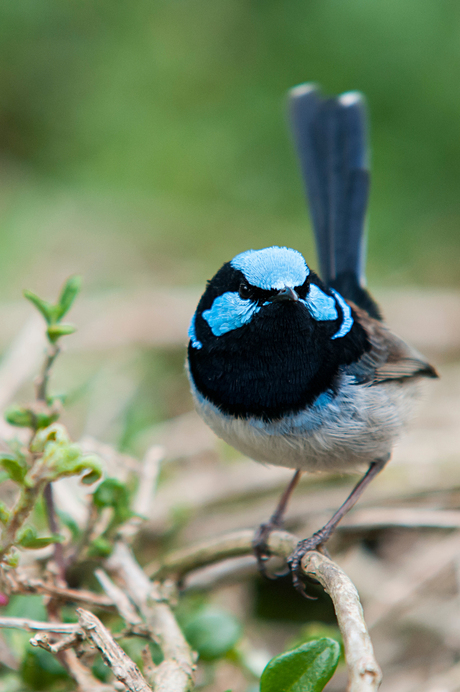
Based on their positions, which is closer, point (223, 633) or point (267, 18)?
point (223, 633)

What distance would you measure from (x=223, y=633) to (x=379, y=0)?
→ 6918 millimetres

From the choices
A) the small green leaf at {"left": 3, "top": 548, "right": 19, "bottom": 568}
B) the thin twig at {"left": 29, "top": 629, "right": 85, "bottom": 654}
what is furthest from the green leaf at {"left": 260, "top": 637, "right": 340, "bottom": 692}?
the small green leaf at {"left": 3, "top": 548, "right": 19, "bottom": 568}

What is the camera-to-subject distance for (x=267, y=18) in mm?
7758

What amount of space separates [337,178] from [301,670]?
2.59m

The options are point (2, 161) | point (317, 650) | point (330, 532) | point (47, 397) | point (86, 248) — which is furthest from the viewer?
point (2, 161)

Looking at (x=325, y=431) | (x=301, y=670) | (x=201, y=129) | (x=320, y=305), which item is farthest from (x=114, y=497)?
(x=201, y=129)

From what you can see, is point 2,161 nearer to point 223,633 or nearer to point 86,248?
point 86,248

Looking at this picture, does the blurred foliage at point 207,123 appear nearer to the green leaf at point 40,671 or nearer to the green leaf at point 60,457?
the green leaf at point 40,671

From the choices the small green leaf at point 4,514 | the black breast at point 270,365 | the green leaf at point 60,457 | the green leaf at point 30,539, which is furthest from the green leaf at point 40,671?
the black breast at point 270,365

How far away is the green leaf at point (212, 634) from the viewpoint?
234 cm

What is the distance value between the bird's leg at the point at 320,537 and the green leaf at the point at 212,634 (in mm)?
300

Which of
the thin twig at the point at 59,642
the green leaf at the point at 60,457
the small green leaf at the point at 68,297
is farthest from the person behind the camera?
the small green leaf at the point at 68,297

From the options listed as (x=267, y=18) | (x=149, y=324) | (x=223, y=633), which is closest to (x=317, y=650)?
(x=223, y=633)

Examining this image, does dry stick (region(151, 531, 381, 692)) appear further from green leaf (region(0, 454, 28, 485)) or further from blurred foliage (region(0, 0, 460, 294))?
blurred foliage (region(0, 0, 460, 294))
